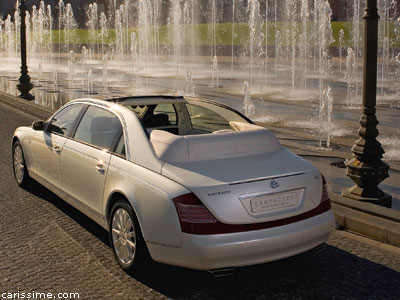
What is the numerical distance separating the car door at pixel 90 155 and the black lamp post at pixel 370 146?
2866 mm

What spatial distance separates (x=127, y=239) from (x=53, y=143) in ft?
6.63

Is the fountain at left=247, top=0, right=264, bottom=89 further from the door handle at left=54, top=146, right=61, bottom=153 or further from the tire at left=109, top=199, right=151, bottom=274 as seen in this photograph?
the tire at left=109, top=199, right=151, bottom=274

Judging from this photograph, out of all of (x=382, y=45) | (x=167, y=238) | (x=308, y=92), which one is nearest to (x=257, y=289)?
(x=167, y=238)

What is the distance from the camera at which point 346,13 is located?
53.3 meters

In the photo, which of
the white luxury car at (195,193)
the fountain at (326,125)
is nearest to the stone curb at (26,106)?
the fountain at (326,125)

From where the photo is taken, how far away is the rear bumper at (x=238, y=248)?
4281 millimetres

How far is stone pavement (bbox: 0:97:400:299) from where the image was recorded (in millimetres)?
4621

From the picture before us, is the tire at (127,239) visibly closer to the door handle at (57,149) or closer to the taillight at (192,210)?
the taillight at (192,210)

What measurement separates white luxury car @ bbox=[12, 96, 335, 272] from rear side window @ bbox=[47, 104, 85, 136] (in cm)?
42

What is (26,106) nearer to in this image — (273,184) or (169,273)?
(169,273)

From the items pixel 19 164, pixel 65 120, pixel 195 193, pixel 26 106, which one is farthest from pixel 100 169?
pixel 26 106

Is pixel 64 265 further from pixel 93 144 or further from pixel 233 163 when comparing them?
pixel 233 163

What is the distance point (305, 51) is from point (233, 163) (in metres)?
40.6

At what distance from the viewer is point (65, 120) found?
6.61 meters
